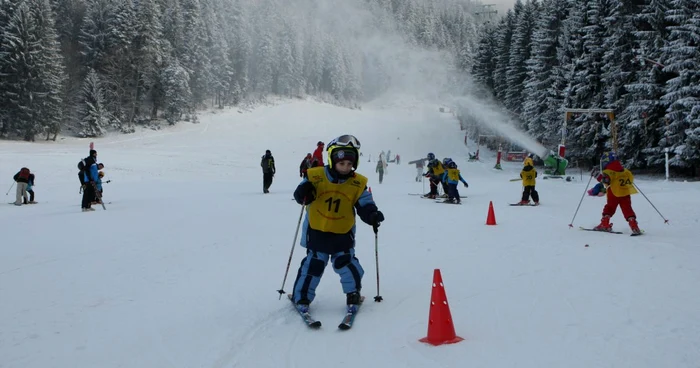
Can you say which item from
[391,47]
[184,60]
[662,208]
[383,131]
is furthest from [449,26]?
[662,208]

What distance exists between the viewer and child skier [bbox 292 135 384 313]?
17.4 ft

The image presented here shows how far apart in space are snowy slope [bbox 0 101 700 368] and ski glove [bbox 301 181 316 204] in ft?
4.09

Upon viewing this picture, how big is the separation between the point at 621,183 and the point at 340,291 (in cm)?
746

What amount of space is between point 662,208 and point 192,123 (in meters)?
62.2

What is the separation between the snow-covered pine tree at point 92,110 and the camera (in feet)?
171

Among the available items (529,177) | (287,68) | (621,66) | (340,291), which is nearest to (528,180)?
(529,177)

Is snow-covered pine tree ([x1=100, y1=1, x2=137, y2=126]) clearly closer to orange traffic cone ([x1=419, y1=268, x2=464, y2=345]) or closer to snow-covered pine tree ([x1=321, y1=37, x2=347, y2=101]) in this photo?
orange traffic cone ([x1=419, y1=268, x2=464, y2=345])

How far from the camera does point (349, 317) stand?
5027mm

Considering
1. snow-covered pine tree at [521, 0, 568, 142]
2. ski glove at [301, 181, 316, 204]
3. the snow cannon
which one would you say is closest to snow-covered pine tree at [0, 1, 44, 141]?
snow-covered pine tree at [521, 0, 568, 142]

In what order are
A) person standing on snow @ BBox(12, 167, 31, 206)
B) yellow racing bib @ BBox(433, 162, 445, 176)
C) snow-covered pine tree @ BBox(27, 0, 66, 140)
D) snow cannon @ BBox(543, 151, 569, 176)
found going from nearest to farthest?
person standing on snow @ BBox(12, 167, 31, 206) → yellow racing bib @ BBox(433, 162, 445, 176) → snow cannon @ BBox(543, 151, 569, 176) → snow-covered pine tree @ BBox(27, 0, 66, 140)

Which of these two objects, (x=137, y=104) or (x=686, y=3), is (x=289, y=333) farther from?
(x=137, y=104)

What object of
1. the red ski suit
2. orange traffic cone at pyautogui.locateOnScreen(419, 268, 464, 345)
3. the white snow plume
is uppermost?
the white snow plume

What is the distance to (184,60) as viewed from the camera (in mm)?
70625

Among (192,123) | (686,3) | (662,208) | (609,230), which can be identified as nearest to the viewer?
(609,230)
